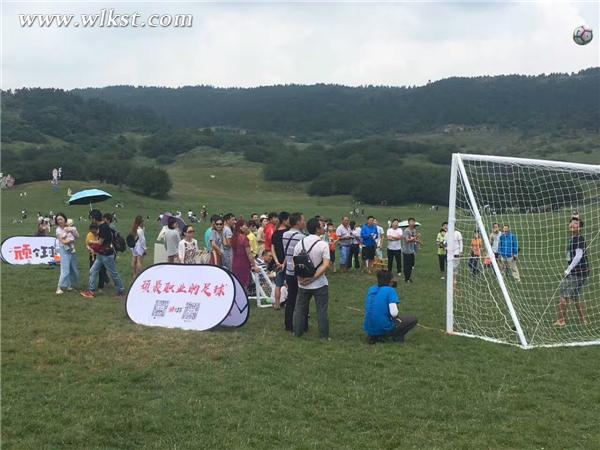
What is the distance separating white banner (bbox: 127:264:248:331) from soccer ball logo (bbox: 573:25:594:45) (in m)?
8.47

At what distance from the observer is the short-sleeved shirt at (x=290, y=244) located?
9742 millimetres

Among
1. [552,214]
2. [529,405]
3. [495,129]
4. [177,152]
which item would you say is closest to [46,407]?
[529,405]

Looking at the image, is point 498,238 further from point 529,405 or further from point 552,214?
point 529,405

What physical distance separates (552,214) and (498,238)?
147 centimetres

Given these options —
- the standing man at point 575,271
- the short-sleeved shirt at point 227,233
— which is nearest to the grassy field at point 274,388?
the standing man at point 575,271

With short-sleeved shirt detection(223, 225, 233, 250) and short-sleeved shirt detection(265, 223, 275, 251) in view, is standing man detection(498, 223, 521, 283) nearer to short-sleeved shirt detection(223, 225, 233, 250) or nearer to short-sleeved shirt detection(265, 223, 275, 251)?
short-sleeved shirt detection(265, 223, 275, 251)

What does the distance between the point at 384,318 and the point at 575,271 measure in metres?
3.66

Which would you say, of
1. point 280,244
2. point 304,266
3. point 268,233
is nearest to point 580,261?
point 304,266

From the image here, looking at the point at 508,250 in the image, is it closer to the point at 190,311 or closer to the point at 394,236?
the point at 394,236

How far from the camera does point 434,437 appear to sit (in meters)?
5.78

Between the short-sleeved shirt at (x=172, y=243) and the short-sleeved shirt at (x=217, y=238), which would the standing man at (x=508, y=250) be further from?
the short-sleeved shirt at (x=172, y=243)

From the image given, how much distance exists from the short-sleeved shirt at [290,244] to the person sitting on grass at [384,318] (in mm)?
1335

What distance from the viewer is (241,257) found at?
12078 millimetres

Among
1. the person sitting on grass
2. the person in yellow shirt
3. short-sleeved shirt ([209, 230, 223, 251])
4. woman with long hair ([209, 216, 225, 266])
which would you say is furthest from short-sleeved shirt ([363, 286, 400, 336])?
the person in yellow shirt
